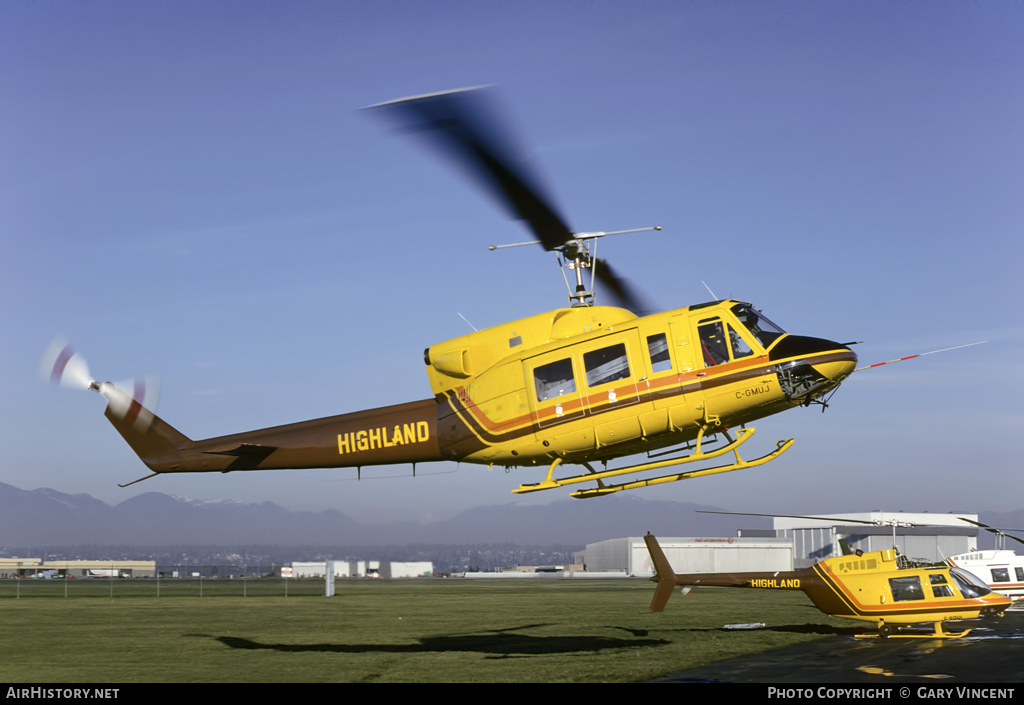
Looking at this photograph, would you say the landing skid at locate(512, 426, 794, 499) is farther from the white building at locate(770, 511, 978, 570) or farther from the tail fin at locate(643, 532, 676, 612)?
the white building at locate(770, 511, 978, 570)

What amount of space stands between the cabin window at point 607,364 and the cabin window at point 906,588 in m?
17.4

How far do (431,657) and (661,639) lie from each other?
9.05m

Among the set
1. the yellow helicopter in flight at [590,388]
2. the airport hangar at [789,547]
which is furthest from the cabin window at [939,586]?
the airport hangar at [789,547]

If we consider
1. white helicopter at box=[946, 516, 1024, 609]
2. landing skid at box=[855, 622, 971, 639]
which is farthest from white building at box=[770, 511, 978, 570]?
landing skid at box=[855, 622, 971, 639]

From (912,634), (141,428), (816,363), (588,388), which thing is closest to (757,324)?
(816,363)

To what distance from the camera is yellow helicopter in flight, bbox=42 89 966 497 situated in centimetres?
1542

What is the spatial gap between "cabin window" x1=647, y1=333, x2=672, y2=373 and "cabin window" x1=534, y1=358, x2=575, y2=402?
1.52m

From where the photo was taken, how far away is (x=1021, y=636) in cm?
2930

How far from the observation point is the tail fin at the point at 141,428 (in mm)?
19500

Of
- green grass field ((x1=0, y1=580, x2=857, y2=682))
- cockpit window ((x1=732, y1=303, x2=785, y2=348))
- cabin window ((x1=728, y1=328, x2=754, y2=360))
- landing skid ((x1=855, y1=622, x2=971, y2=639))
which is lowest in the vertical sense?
landing skid ((x1=855, y1=622, x2=971, y2=639))

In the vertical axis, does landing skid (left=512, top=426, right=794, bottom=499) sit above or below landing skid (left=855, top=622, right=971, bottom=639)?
above

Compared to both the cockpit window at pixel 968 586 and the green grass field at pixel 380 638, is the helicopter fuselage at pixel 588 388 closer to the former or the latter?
the green grass field at pixel 380 638

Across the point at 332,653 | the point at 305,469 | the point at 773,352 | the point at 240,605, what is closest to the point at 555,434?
the point at 773,352

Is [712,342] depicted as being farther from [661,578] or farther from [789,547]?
[789,547]
